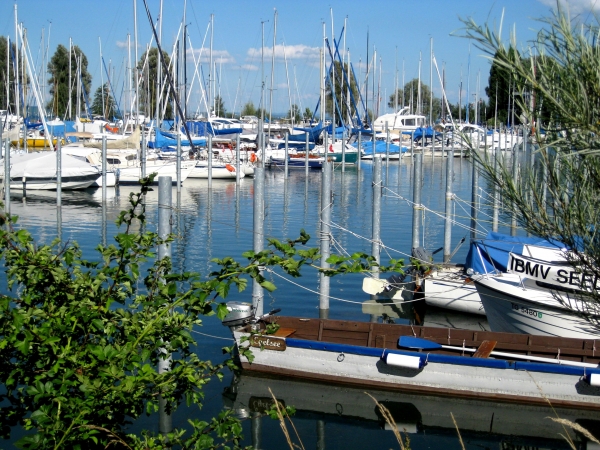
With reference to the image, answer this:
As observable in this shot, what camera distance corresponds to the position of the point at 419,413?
34.1 feet

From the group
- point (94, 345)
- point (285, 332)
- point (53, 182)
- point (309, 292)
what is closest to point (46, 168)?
point (53, 182)

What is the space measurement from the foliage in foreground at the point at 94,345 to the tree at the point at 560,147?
3.45 feet

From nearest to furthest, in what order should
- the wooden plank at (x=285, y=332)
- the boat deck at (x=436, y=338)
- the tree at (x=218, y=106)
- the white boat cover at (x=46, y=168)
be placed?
the boat deck at (x=436, y=338) < the wooden plank at (x=285, y=332) < the white boat cover at (x=46, y=168) < the tree at (x=218, y=106)

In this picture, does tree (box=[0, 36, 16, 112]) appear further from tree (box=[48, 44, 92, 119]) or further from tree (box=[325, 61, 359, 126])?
tree (box=[325, 61, 359, 126])

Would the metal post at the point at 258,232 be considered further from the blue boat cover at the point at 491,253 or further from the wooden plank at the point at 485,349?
the blue boat cover at the point at 491,253

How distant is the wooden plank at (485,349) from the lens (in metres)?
10.7

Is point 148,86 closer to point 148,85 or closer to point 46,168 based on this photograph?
point 148,85

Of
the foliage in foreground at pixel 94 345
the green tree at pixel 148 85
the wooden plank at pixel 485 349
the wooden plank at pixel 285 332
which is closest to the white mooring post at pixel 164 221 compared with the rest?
the wooden plank at pixel 285 332

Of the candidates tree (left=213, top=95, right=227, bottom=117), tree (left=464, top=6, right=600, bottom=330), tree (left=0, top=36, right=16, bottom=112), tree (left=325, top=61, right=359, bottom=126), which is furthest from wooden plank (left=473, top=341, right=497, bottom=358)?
tree (left=213, top=95, right=227, bottom=117)

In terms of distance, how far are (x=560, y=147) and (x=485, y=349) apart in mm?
7392

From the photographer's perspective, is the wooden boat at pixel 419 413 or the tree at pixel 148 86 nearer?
the wooden boat at pixel 419 413

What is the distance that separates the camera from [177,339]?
4688mm

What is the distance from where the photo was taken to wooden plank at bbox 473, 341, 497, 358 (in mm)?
10734

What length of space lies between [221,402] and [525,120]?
7.50m
